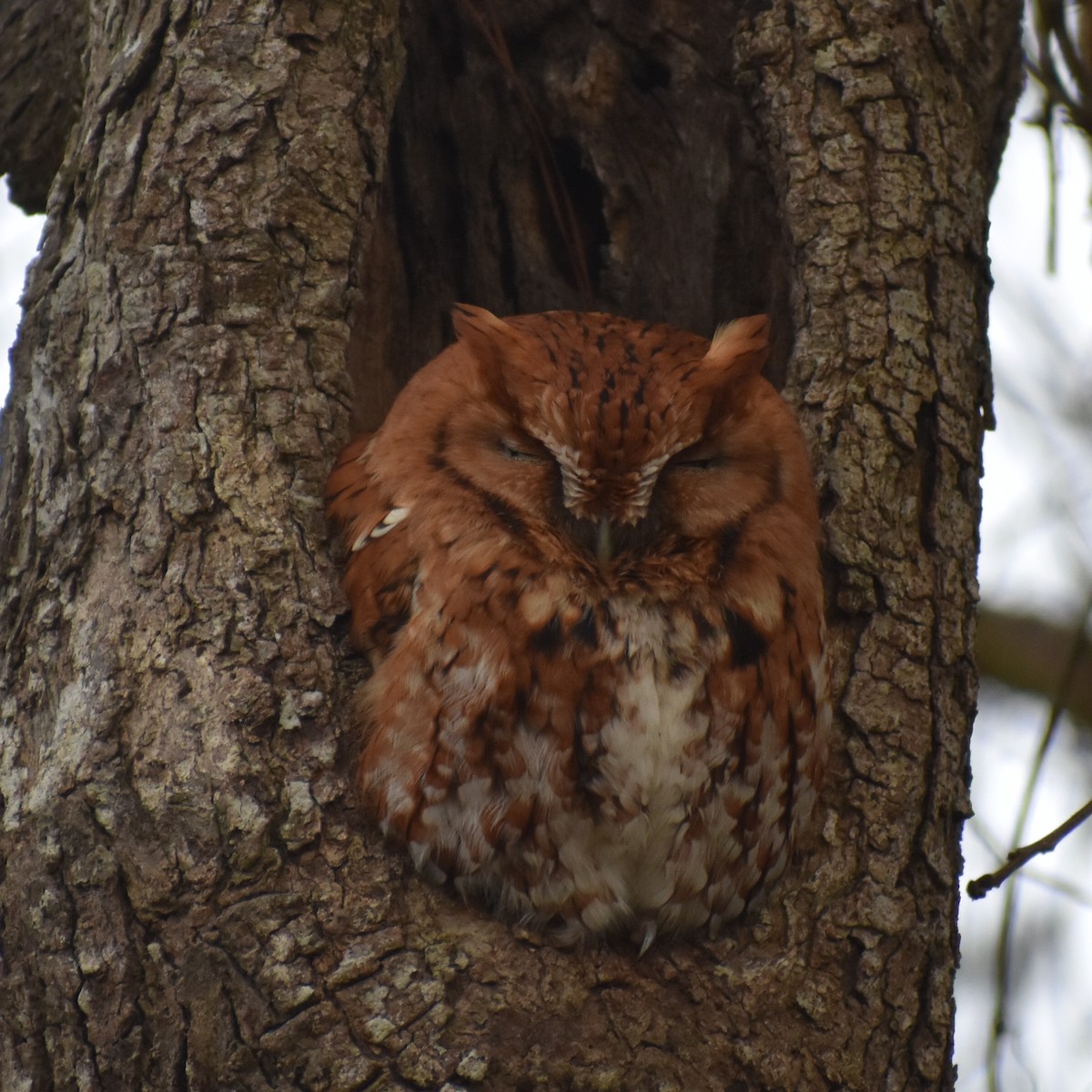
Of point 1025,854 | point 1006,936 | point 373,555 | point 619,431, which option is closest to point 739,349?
point 619,431

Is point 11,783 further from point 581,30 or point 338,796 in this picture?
point 581,30

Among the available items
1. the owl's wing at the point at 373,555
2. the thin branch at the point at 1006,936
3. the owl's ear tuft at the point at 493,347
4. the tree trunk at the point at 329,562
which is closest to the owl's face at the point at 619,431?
the owl's ear tuft at the point at 493,347

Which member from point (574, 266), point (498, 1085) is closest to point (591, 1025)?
point (498, 1085)

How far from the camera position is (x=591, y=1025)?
217 cm

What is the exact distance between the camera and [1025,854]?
7.85ft

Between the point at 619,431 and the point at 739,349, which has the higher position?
the point at 739,349

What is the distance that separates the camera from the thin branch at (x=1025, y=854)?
7.78 ft

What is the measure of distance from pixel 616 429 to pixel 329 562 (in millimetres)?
607

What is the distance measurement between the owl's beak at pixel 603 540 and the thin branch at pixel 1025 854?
0.89m

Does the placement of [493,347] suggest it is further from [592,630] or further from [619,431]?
[592,630]

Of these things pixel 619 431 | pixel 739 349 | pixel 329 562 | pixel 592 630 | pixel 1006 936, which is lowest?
pixel 1006 936

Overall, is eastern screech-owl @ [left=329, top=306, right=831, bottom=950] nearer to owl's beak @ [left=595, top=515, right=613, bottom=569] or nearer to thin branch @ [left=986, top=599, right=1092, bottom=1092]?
owl's beak @ [left=595, top=515, right=613, bottom=569]

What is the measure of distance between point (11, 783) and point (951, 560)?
1.73 meters

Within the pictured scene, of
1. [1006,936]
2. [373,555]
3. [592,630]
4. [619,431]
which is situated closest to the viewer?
[619,431]
